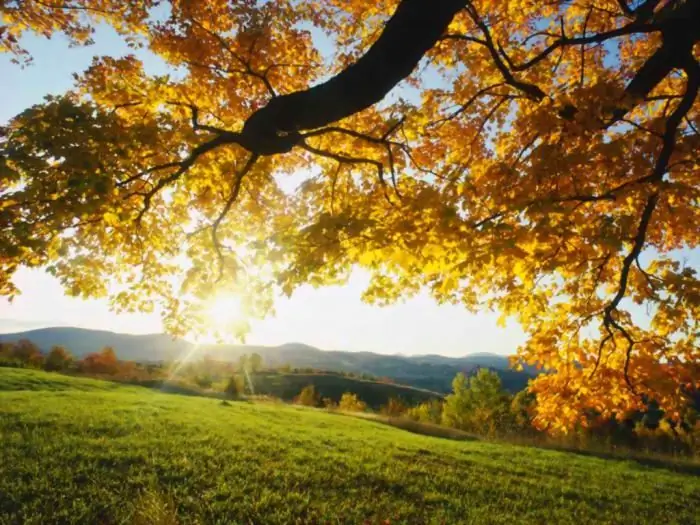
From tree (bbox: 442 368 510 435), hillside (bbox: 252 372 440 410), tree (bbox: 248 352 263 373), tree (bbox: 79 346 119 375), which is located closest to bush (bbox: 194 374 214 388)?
tree (bbox: 79 346 119 375)

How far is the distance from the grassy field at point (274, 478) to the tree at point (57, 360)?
28.9m

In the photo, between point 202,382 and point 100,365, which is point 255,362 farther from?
point 202,382

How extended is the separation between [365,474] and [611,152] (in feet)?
26.7

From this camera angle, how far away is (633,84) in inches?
205

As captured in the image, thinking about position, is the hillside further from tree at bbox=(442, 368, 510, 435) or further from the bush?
the bush

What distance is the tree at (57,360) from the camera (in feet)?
130

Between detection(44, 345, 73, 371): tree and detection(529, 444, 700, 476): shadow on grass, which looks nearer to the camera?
detection(529, 444, 700, 476): shadow on grass

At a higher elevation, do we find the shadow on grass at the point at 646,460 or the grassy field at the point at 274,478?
the grassy field at the point at 274,478

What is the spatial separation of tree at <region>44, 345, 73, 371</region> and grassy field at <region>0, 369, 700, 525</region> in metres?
28.9

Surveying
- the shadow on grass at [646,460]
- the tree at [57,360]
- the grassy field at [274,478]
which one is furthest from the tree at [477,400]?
the tree at [57,360]

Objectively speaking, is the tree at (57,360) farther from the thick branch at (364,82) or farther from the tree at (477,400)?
the thick branch at (364,82)

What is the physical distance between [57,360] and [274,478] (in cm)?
4455

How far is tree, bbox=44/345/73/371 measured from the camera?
39.7 m

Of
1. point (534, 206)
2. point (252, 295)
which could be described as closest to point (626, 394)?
point (534, 206)
